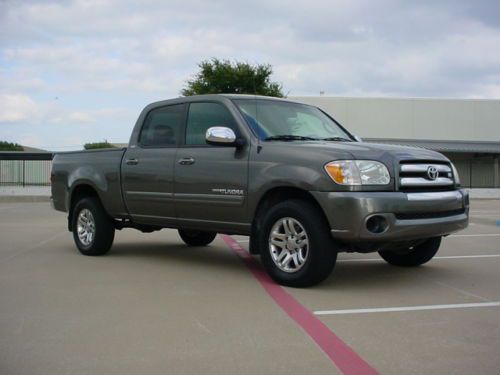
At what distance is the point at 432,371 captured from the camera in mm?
3621

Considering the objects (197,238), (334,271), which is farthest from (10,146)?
(334,271)

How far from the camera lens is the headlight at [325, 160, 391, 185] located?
565cm

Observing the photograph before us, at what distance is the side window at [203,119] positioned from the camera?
696cm

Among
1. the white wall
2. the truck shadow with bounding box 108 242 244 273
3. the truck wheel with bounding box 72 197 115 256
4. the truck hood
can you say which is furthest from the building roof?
the truck hood

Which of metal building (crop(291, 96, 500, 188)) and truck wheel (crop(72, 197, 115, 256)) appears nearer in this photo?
truck wheel (crop(72, 197, 115, 256))

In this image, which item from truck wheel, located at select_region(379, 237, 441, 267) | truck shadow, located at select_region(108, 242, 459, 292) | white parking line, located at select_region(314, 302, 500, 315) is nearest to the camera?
white parking line, located at select_region(314, 302, 500, 315)

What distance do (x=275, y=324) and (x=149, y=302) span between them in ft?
4.41

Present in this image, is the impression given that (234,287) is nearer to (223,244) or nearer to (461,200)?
(461,200)

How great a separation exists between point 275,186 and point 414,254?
2194 mm

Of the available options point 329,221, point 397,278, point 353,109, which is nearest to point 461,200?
point 397,278

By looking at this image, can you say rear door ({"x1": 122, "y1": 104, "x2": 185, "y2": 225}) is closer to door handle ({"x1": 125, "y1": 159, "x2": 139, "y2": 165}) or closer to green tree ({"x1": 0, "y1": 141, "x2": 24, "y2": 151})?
door handle ({"x1": 125, "y1": 159, "x2": 139, "y2": 165})

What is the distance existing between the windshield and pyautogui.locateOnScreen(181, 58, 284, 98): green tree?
28.9 meters

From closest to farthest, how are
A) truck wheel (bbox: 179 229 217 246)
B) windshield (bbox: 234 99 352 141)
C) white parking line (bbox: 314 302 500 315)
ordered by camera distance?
white parking line (bbox: 314 302 500 315), windshield (bbox: 234 99 352 141), truck wheel (bbox: 179 229 217 246)

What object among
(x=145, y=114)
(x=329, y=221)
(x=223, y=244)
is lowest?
(x=223, y=244)
